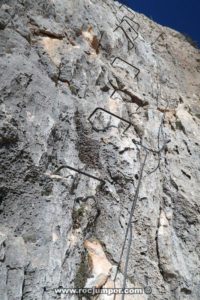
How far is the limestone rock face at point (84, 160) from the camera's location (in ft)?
12.4

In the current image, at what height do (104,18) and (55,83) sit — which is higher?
(104,18)

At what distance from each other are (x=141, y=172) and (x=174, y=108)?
8.12 feet

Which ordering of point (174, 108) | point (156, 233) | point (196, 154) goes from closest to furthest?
1. point (156, 233)
2. point (196, 154)
3. point (174, 108)

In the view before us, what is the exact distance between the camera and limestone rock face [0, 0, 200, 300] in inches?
148

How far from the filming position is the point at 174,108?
731 centimetres

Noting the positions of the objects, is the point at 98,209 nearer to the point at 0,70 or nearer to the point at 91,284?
the point at 91,284

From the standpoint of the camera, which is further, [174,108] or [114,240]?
[174,108]

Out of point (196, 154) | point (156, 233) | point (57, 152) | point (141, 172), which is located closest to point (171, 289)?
point (156, 233)

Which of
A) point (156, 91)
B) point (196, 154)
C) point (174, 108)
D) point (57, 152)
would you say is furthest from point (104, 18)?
point (57, 152)

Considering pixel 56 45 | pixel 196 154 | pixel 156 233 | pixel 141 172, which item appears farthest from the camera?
pixel 196 154

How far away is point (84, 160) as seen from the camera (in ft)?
16.0

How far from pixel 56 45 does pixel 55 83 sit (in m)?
0.91

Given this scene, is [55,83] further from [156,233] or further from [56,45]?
[156,233]

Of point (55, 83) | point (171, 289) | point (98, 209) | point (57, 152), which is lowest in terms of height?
point (171, 289)
